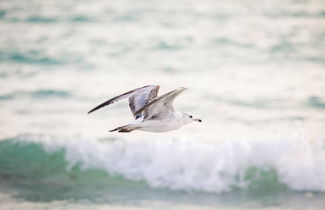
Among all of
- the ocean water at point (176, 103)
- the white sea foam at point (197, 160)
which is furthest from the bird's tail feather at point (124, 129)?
the white sea foam at point (197, 160)

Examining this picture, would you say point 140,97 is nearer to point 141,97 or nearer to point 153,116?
point 141,97

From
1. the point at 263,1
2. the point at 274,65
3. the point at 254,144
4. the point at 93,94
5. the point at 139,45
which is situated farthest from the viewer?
the point at 263,1

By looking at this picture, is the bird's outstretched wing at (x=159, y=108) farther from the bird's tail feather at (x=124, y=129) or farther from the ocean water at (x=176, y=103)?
the ocean water at (x=176, y=103)

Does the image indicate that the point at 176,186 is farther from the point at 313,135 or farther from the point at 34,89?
the point at 34,89

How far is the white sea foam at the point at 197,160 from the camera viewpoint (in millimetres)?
9945

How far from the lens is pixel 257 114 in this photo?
37.6 feet

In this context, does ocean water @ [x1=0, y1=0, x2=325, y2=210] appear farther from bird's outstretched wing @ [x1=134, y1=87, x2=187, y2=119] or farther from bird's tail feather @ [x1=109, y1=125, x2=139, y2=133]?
bird's tail feather @ [x1=109, y1=125, x2=139, y2=133]

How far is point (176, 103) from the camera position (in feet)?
38.7

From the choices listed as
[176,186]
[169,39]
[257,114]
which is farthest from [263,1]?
[176,186]

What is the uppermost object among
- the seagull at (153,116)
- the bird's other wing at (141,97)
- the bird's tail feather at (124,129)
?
the bird's other wing at (141,97)

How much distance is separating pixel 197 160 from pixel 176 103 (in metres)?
1.68

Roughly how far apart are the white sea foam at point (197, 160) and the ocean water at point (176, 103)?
0.05 feet

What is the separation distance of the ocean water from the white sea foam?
0.02 m

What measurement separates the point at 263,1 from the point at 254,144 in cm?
667
